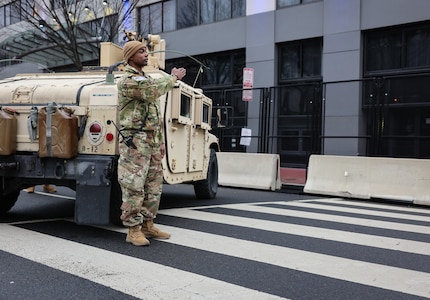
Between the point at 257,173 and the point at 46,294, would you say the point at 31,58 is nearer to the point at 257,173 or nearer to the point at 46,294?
the point at 257,173

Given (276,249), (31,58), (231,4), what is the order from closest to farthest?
1. (276,249)
2. (231,4)
3. (31,58)

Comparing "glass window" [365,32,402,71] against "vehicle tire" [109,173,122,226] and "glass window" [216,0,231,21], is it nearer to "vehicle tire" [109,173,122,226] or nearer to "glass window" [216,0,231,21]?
"glass window" [216,0,231,21]

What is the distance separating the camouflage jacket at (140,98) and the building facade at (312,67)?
15.8ft

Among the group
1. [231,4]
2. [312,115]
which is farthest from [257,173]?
[231,4]

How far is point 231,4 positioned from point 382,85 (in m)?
10.8

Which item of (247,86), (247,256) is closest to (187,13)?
(247,86)

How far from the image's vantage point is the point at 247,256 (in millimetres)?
4320

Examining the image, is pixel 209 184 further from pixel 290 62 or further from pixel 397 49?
pixel 290 62

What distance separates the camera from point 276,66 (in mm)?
18109

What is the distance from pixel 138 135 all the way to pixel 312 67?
1388 centimetres

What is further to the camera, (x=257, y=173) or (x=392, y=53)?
(x=392, y=53)

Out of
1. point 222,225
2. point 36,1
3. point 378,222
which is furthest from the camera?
point 36,1

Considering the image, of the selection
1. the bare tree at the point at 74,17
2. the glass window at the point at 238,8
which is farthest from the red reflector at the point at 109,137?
the glass window at the point at 238,8

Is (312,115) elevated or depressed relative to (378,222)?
elevated
